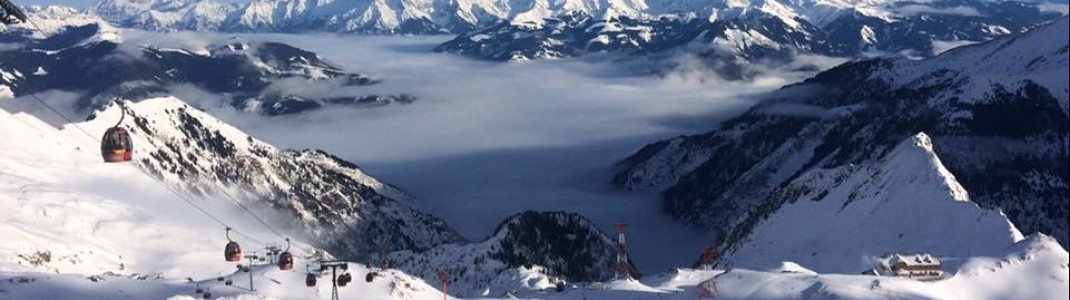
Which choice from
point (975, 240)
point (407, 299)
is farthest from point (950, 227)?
point (407, 299)

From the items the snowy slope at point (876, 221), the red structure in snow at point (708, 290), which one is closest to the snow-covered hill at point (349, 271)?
the red structure in snow at point (708, 290)

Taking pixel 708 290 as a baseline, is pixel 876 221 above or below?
below

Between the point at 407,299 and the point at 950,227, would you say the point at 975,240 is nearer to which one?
the point at 950,227

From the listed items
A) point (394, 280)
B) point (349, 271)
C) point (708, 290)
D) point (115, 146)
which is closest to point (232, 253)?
point (115, 146)

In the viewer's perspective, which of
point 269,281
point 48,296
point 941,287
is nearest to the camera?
point 941,287

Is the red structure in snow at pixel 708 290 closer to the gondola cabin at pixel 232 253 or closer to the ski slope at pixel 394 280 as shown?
the ski slope at pixel 394 280

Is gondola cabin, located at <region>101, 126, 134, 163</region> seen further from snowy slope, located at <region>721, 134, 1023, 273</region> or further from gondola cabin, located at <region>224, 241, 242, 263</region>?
snowy slope, located at <region>721, 134, 1023, 273</region>

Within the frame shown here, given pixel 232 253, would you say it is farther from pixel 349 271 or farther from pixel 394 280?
pixel 394 280

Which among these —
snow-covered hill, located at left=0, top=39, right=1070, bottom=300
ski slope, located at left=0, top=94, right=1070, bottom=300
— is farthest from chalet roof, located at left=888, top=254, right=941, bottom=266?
snow-covered hill, located at left=0, top=39, right=1070, bottom=300
